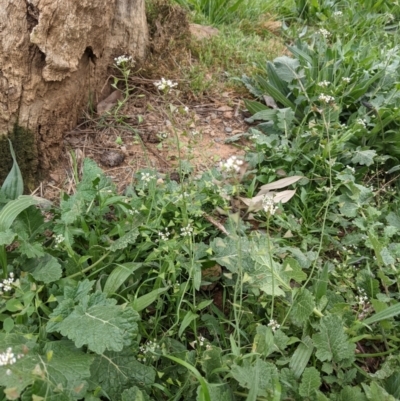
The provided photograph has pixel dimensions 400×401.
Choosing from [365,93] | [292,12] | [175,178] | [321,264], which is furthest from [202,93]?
[292,12]

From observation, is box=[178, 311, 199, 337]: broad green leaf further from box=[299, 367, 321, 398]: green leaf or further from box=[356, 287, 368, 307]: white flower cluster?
box=[356, 287, 368, 307]: white flower cluster

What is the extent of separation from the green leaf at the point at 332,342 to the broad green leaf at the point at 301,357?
0.05 m

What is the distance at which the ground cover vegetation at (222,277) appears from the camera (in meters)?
1.73

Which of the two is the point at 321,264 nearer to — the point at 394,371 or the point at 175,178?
the point at 394,371

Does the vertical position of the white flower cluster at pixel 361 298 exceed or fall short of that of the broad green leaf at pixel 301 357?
it exceeds it

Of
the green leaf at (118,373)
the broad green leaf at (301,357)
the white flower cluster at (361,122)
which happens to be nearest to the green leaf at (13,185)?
the green leaf at (118,373)

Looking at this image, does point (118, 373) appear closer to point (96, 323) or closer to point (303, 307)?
point (96, 323)

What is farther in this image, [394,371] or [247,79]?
[247,79]

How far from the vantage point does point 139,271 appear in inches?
85.7

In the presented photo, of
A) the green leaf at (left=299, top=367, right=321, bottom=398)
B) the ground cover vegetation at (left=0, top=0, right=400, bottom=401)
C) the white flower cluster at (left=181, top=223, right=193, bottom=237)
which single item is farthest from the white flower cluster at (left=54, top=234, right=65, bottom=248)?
the green leaf at (left=299, top=367, right=321, bottom=398)

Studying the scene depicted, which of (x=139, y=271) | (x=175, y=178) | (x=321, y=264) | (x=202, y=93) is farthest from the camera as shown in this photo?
(x=202, y=93)

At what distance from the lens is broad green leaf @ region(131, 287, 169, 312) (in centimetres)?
197

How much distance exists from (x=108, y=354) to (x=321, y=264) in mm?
1085

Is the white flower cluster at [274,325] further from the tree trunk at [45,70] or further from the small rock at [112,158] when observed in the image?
the tree trunk at [45,70]
